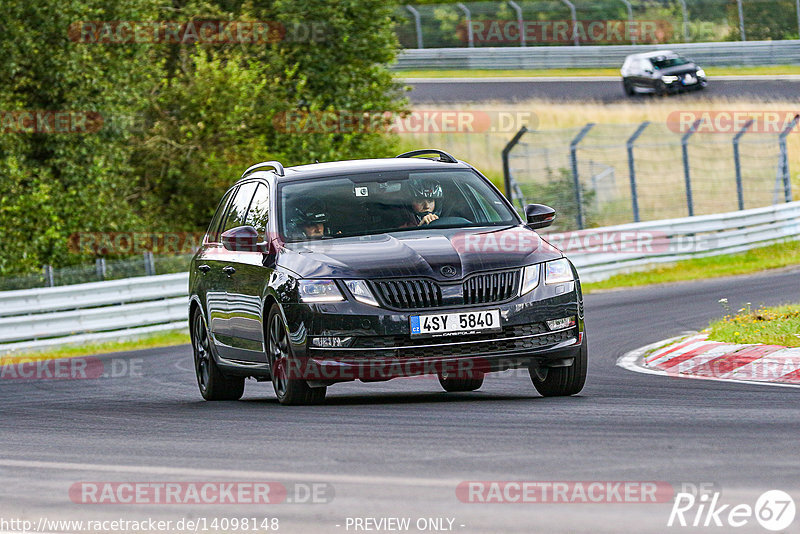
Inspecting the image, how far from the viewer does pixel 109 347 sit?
21.6 meters

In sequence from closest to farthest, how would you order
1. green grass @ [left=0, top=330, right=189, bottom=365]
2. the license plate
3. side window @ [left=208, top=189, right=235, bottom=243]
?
the license plate < side window @ [left=208, top=189, right=235, bottom=243] < green grass @ [left=0, top=330, right=189, bottom=365]

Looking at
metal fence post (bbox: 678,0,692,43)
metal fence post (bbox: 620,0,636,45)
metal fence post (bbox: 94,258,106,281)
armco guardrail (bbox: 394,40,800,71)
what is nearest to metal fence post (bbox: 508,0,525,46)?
armco guardrail (bbox: 394,40,800,71)

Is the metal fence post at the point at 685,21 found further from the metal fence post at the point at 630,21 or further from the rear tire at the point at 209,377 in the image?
the rear tire at the point at 209,377

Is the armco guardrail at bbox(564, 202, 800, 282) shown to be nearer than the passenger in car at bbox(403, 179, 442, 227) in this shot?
No

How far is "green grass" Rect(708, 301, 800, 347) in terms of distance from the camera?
38.2ft

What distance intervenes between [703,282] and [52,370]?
1107cm

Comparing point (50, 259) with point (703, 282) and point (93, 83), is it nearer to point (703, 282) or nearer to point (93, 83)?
point (93, 83)

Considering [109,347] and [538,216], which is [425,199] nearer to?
[538,216]

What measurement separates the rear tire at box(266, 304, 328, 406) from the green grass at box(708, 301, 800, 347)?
3902mm

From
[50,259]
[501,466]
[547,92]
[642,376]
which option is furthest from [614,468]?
[547,92]

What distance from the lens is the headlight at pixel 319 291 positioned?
9180 millimetres

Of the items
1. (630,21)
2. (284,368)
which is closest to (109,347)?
(284,368)

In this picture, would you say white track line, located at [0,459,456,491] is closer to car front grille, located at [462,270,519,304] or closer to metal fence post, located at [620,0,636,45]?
car front grille, located at [462,270,519,304]

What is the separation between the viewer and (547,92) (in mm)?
46812
